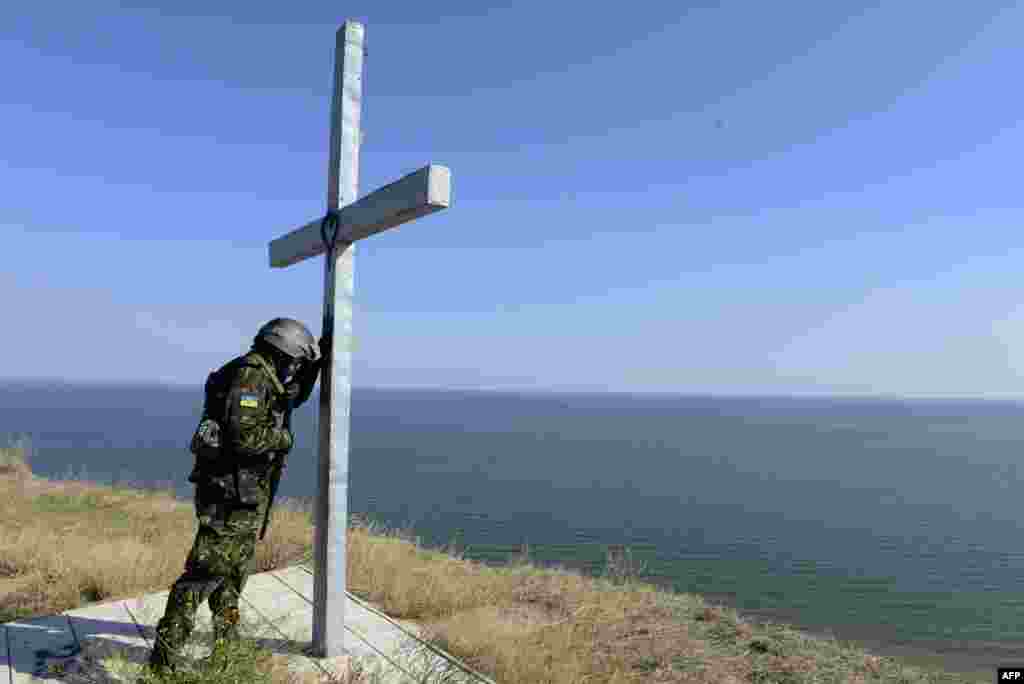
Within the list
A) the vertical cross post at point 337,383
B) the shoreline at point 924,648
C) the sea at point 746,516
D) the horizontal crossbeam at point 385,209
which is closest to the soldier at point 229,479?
the vertical cross post at point 337,383

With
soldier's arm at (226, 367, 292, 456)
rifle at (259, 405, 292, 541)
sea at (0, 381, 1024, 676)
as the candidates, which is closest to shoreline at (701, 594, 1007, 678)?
sea at (0, 381, 1024, 676)

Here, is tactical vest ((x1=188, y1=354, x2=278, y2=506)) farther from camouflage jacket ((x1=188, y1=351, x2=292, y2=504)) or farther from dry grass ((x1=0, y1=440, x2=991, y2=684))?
dry grass ((x1=0, y1=440, x2=991, y2=684))

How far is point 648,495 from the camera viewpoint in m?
34.9

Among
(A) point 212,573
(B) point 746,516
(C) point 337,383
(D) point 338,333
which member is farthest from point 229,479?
(B) point 746,516

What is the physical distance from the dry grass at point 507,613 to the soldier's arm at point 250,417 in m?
1.06

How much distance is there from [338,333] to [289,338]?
1.30ft

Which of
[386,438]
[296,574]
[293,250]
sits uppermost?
[293,250]

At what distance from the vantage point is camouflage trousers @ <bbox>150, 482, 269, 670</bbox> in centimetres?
368

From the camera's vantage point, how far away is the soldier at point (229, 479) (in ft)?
12.2

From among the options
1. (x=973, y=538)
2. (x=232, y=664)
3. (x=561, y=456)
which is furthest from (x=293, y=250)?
(x=561, y=456)

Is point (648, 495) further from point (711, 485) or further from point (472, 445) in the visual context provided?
point (472, 445)

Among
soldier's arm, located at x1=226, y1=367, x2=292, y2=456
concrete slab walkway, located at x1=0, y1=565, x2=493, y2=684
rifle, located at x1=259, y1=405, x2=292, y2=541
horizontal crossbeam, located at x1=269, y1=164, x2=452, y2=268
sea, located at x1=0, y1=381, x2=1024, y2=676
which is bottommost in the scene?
sea, located at x1=0, y1=381, x2=1024, y2=676

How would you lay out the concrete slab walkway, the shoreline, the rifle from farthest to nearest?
the shoreline
the rifle
the concrete slab walkway

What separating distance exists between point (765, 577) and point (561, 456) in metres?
36.1
